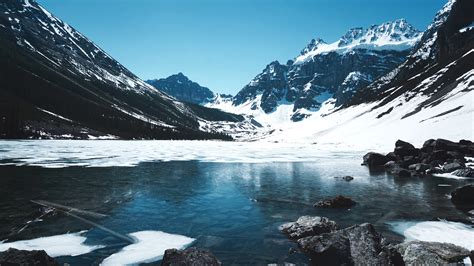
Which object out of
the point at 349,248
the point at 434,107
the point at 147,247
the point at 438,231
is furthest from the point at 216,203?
the point at 434,107

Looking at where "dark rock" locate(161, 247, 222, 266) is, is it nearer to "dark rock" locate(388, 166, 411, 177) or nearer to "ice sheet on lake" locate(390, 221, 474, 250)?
"ice sheet on lake" locate(390, 221, 474, 250)

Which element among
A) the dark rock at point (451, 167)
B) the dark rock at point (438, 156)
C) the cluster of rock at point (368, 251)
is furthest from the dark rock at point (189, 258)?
the dark rock at point (438, 156)

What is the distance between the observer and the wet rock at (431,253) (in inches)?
414

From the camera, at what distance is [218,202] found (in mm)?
22453

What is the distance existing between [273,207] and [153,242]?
8830 mm

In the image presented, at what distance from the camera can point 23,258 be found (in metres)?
9.30

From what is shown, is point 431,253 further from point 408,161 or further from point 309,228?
point 408,161

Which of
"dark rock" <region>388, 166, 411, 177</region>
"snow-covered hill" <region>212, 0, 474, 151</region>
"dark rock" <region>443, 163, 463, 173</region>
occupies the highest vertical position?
"snow-covered hill" <region>212, 0, 474, 151</region>

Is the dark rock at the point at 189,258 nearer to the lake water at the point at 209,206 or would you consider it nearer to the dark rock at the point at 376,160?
the lake water at the point at 209,206

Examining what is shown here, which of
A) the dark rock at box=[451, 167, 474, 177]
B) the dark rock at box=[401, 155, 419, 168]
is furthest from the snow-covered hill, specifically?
the dark rock at box=[451, 167, 474, 177]

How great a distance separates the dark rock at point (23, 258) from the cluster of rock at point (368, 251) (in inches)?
339

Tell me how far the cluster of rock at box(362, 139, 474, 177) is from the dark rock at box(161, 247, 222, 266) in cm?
3173

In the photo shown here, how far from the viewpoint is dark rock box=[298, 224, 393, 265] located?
11.0 m

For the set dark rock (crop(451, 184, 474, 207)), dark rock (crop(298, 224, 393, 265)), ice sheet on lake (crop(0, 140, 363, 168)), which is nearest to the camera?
dark rock (crop(298, 224, 393, 265))
